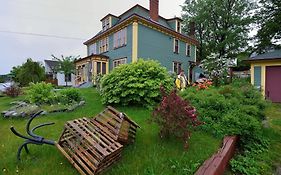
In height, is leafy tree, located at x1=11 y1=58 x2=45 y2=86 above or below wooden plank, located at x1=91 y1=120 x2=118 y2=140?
above

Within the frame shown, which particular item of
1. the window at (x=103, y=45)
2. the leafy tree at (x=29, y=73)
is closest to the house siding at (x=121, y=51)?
the window at (x=103, y=45)

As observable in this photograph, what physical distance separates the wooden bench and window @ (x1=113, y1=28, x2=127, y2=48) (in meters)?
14.2

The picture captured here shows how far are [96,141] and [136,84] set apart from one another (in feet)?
12.3

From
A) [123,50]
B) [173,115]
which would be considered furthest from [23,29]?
[173,115]

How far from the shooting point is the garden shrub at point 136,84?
6.73m

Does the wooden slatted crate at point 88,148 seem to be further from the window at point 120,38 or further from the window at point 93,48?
the window at point 93,48

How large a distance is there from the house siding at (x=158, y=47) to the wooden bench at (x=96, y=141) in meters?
13.3

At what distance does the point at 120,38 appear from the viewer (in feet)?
59.1

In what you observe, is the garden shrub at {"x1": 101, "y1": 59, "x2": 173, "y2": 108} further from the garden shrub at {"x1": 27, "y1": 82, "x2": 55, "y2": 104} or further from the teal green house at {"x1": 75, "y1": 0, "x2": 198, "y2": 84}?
the teal green house at {"x1": 75, "y1": 0, "x2": 198, "y2": 84}

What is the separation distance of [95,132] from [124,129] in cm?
54

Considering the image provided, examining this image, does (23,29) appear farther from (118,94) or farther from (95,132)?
(95,132)

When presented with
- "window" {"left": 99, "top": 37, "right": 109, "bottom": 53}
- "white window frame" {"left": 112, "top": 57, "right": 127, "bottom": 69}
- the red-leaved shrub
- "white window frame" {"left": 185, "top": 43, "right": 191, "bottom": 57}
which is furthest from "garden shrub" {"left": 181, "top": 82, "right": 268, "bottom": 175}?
"white window frame" {"left": 185, "top": 43, "right": 191, "bottom": 57}

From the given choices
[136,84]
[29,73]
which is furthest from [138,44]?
[29,73]

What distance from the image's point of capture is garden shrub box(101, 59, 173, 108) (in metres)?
6.73
